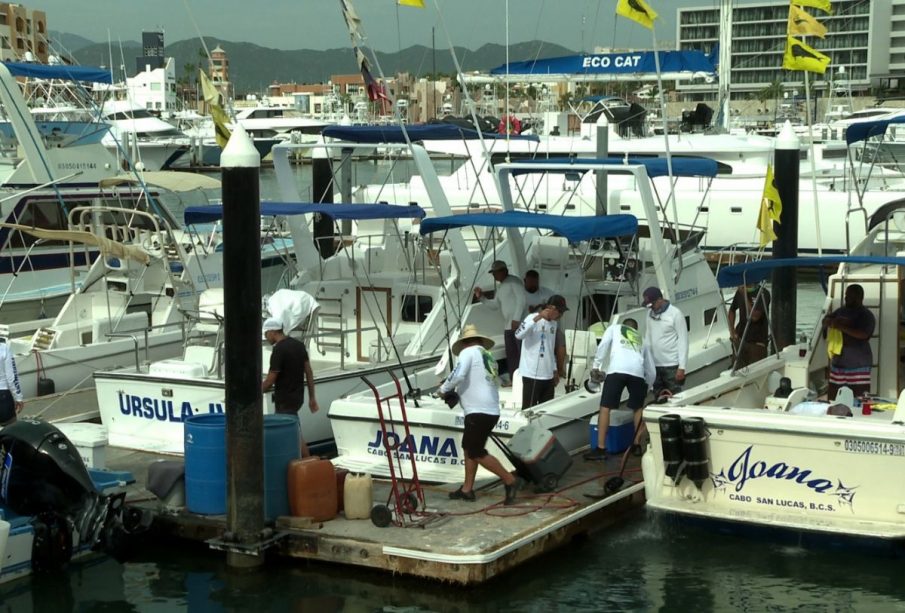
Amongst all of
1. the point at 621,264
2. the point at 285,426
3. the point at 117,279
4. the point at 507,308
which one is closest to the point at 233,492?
the point at 285,426

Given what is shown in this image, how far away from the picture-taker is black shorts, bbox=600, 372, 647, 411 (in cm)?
1138

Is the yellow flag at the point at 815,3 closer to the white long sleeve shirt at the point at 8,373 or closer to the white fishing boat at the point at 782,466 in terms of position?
the white fishing boat at the point at 782,466

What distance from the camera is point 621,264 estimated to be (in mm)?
15070

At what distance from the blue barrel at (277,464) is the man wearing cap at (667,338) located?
3704mm

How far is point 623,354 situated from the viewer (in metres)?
11.4

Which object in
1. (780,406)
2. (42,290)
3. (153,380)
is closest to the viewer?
(780,406)

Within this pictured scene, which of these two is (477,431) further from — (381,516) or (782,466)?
(782,466)

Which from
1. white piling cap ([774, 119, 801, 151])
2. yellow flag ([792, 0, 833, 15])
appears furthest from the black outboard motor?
yellow flag ([792, 0, 833, 15])

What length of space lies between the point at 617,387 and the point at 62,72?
14.3 metres

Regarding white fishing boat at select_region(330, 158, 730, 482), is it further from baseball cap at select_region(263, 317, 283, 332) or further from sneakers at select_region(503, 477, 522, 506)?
baseball cap at select_region(263, 317, 283, 332)

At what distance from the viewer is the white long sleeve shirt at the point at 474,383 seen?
10.1m

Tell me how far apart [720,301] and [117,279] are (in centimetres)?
820

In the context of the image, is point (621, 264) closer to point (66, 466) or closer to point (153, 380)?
point (153, 380)

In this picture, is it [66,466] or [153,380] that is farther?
[153,380]
